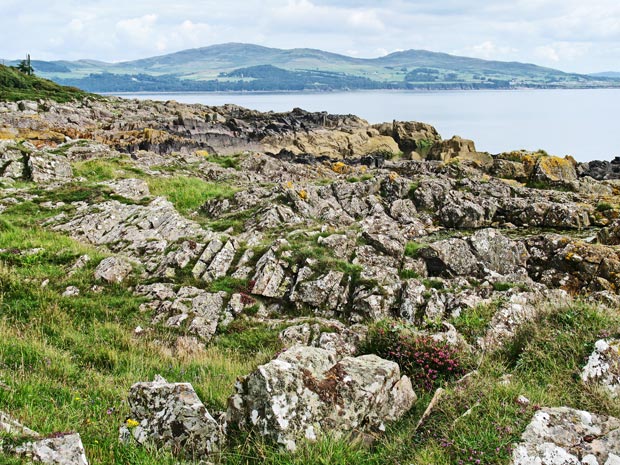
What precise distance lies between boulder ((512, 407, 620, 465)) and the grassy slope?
0.18 metres

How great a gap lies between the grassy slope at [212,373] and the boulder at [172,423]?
27 centimetres

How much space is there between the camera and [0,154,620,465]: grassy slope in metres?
5.68

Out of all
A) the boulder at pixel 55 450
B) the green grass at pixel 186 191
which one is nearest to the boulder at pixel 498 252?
the boulder at pixel 55 450

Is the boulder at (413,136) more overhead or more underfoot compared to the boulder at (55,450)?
more overhead

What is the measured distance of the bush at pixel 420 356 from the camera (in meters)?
8.05

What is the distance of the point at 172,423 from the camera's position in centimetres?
617

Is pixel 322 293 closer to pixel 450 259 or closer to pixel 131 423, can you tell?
pixel 450 259

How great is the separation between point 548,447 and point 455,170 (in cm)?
3365

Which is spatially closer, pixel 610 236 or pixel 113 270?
pixel 113 270

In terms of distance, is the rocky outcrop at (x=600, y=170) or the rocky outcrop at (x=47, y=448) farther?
the rocky outcrop at (x=600, y=170)

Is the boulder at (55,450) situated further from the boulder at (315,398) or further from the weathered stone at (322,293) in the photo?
the weathered stone at (322,293)

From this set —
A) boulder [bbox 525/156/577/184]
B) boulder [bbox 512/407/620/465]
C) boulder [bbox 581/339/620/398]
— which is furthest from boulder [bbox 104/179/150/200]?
boulder [bbox 525/156/577/184]

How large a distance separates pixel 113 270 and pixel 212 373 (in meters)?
7.73

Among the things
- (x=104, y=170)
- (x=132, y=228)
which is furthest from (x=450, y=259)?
(x=104, y=170)
